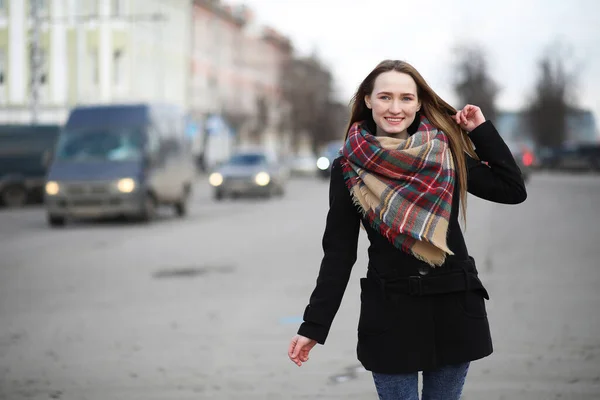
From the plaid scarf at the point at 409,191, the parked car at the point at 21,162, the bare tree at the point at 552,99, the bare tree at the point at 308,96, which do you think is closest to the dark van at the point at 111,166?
the parked car at the point at 21,162

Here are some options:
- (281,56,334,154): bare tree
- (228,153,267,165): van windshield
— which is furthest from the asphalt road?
(281,56,334,154): bare tree

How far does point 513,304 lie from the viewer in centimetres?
913

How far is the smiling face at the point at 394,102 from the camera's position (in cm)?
325

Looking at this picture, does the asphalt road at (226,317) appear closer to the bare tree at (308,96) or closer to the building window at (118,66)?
the building window at (118,66)

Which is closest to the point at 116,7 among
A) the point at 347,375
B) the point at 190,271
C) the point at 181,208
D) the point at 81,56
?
the point at 81,56

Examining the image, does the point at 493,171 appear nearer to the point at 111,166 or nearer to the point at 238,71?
the point at 111,166

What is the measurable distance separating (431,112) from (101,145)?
18.0 meters

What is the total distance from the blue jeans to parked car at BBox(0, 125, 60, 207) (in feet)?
82.8

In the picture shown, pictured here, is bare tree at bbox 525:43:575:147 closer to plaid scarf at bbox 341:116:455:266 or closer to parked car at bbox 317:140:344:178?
parked car at bbox 317:140:344:178

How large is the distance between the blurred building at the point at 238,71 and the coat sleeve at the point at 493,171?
6206 cm

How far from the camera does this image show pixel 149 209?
810 inches

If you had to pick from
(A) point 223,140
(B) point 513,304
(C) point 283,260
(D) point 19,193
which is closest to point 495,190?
(B) point 513,304

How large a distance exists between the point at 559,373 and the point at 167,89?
54880mm

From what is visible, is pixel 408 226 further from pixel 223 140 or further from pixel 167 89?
pixel 223 140
